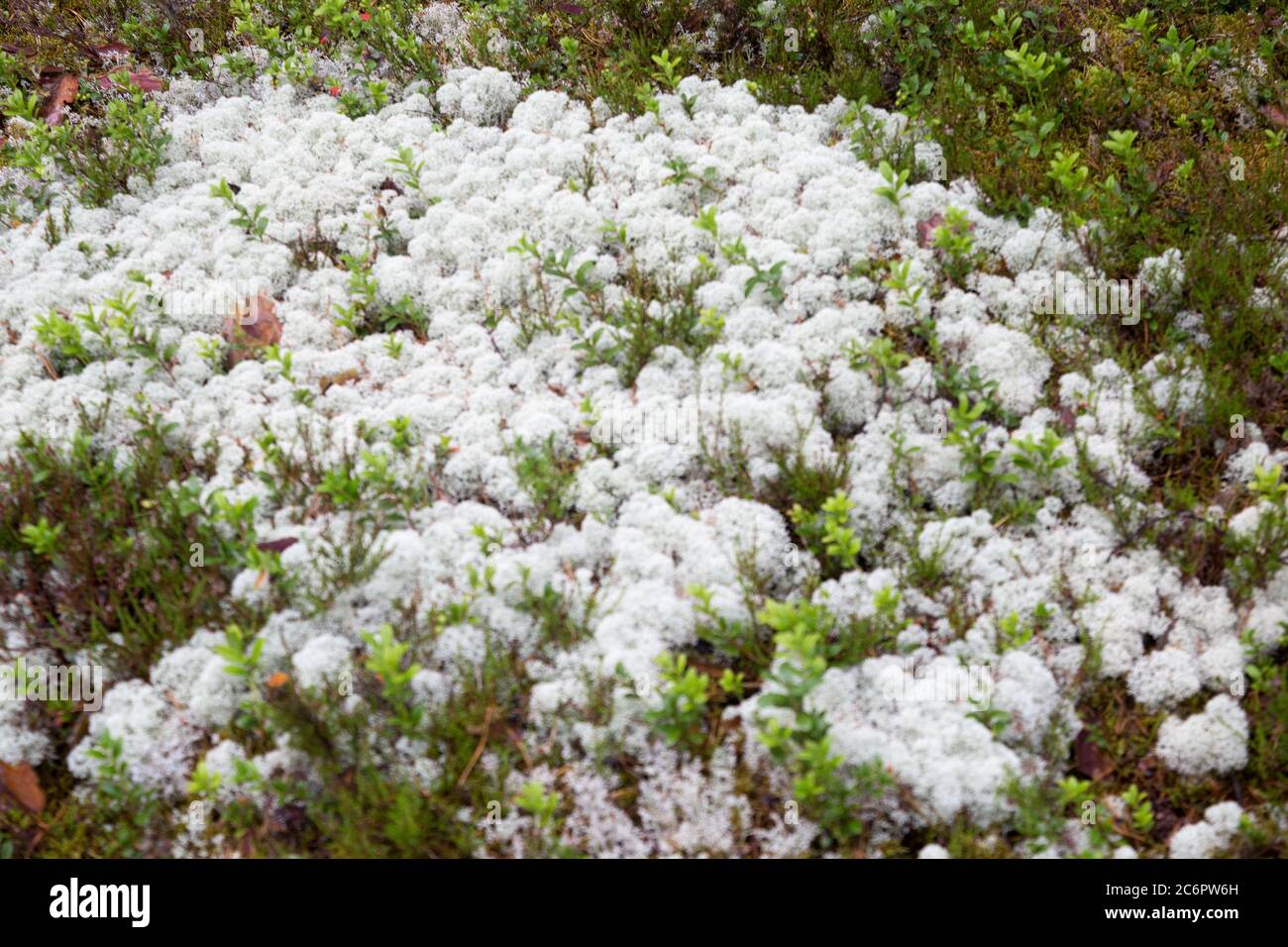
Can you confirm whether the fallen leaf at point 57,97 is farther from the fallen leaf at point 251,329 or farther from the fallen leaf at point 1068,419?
the fallen leaf at point 1068,419

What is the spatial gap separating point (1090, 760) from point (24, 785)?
418 cm

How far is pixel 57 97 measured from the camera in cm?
680

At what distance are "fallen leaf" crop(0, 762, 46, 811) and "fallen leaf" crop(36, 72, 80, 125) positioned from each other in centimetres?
508

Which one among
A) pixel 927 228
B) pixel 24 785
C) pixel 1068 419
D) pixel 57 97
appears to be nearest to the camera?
pixel 24 785

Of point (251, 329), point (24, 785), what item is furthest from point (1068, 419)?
point (24, 785)

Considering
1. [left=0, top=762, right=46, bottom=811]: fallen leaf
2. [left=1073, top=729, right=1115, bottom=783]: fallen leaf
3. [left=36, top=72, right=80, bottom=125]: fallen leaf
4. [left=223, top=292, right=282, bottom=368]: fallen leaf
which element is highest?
[left=36, top=72, right=80, bottom=125]: fallen leaf

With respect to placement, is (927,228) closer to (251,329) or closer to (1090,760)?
(1090,760)

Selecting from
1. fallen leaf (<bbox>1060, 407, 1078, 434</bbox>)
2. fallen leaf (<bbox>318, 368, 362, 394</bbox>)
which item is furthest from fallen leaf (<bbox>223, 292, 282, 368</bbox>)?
fallen leaf (<bbox>1060, 407, 1078, 434</bbox>)

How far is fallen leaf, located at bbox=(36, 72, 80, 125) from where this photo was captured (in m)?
6.69

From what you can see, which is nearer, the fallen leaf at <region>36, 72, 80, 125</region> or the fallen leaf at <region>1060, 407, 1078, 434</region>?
the fallen leaf at <region>1060, 407, 1078, 434</region>

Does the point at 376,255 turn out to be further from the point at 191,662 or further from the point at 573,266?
the point at 191,662

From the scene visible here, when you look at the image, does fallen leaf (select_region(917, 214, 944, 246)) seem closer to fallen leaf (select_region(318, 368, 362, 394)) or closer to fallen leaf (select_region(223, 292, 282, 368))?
fallen leaf (select_region(318, 368, 362, 394))

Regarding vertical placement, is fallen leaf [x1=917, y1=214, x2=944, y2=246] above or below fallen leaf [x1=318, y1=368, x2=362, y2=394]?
above

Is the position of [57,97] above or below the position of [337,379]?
above
